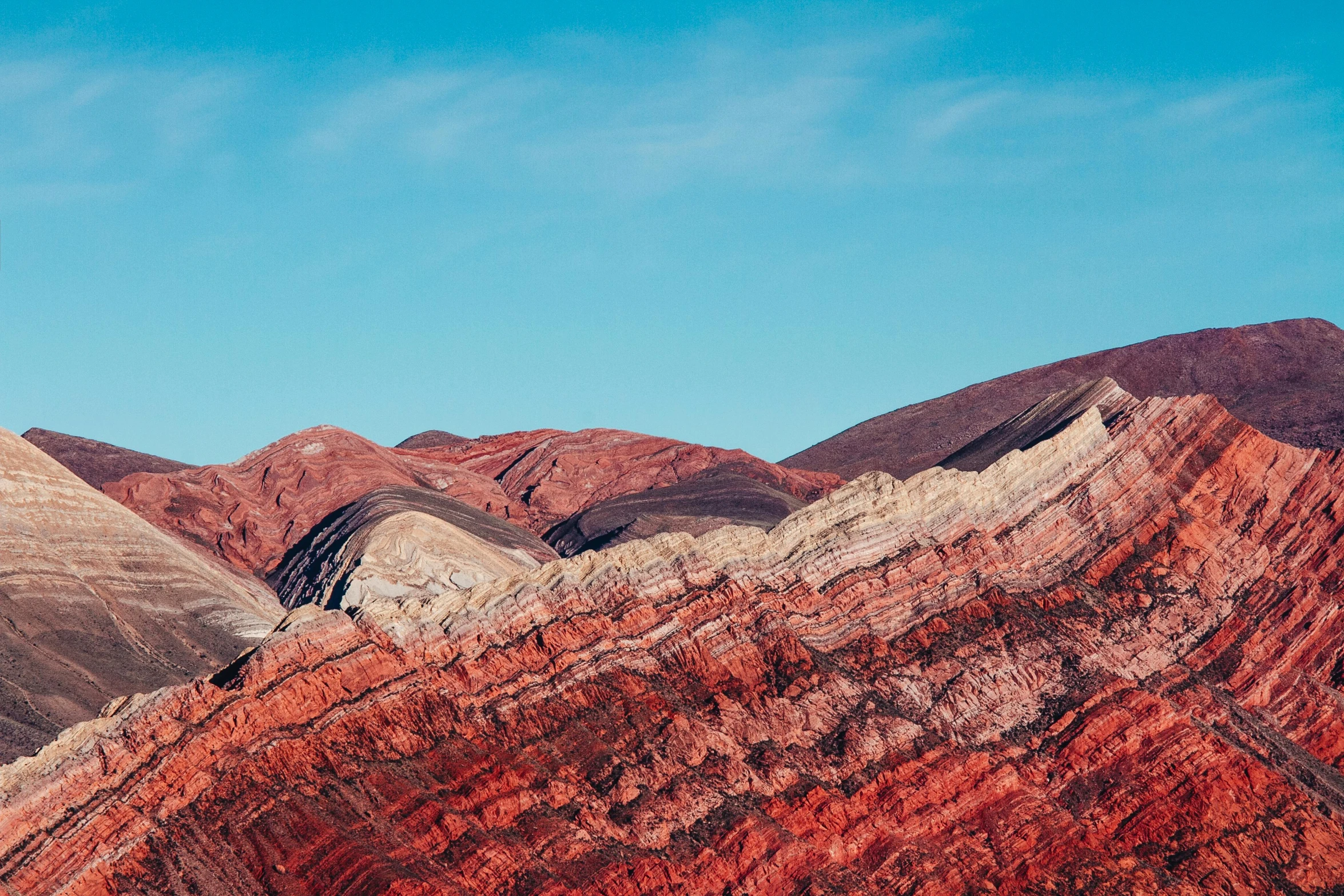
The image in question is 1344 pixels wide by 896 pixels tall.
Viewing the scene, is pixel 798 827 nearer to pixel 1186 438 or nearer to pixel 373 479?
pixel 1186 438

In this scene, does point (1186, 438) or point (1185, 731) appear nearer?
point (1185, 731)

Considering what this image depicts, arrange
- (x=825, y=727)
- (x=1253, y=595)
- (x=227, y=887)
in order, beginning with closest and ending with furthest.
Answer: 1. (x=227, y=887)
2. (x=825, y=727)
3. (x=1253, y=595)

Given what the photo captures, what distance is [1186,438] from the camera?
30.2 meters

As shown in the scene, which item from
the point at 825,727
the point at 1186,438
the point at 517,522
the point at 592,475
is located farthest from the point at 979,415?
the point at 825,727

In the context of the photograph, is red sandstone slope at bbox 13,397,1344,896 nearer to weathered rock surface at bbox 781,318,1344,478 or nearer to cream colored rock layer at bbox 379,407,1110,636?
cream colored rock layer at bbox 379,407,1110,636

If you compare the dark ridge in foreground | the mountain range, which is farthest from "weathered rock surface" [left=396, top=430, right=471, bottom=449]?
the mountain range

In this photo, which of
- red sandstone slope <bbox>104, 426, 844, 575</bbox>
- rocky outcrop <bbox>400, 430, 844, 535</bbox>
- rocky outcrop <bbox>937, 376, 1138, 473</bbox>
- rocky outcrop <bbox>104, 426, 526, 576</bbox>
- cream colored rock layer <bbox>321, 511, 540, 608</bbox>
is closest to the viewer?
rocky outcrop <bbox>937, 376, 1138, 473</bbox>

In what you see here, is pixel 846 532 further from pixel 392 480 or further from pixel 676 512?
pixel 392 480

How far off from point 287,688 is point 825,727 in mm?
7492

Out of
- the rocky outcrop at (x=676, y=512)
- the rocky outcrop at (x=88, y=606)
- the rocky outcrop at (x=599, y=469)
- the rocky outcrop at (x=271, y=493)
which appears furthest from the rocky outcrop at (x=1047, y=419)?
the rocky outcrop at (x=271, y=493)

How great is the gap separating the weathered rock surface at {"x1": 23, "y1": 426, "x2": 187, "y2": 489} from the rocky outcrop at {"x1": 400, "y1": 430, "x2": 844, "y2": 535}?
45.3 feet

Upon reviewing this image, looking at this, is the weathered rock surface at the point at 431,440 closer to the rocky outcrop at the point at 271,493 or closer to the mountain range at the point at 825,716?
the rocky outcrop at the point at 271,493

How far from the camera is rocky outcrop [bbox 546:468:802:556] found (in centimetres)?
6288

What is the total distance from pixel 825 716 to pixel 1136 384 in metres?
73.0
